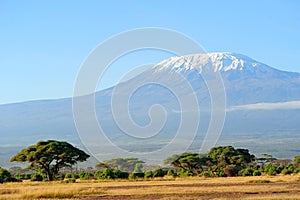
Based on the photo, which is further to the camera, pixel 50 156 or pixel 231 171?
pixel 231 171

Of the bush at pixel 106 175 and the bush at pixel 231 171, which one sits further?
the bush at pixel 231 171

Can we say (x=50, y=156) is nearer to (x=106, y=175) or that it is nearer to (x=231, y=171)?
(x=106, y=175)

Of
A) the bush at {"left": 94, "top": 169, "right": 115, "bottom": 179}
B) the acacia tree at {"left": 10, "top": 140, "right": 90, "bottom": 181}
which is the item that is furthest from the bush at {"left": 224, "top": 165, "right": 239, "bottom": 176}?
the acacia tree at {"left": 10, "top": 140, "right": 90, "bottom": 181}

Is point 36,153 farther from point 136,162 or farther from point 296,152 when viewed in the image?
point 296,152

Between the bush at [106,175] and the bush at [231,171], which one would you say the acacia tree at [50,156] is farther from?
the bush at [231,171]

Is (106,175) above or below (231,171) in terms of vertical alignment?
above

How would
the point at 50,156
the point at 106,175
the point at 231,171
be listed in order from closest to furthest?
the point at 106,175
the point at 50,156
the point at 231,171

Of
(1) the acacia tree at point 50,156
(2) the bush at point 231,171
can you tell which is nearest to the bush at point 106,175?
(1) the acacia tree at point 50,156

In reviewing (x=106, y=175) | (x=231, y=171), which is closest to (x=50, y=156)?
(x=106, y=175)

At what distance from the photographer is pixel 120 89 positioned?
120m

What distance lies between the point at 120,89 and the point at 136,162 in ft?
95.7

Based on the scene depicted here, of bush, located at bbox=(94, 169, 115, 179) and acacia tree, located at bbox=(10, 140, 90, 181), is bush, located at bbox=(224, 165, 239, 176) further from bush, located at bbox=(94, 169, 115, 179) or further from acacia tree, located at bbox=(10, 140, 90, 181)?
acacia tree, located at bbox=(10, 140, 90, 181)

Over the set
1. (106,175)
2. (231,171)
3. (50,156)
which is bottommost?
(231,171)

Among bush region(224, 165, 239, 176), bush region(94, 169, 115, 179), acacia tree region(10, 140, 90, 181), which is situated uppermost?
acacia tree region(10, 140, 90, 181)
